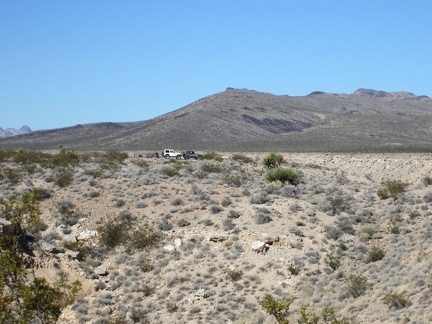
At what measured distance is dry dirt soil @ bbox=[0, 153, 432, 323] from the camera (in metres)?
16.6

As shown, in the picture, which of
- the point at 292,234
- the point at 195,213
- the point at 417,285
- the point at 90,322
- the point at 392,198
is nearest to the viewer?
the point at 417,285

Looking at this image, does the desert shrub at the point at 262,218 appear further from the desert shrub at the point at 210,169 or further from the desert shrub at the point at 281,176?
the desert shrub at the point at 210,169

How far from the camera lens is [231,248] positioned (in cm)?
2077

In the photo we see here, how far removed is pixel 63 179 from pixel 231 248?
12292mm

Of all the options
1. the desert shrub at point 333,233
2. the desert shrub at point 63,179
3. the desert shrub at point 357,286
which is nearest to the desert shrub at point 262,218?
the desert shrub at point 333,233

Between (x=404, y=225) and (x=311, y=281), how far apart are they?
21.5 feet

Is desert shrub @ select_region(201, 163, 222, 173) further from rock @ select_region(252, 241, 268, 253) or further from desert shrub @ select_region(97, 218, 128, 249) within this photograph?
rock @ select_region(252, 241, 268, 253)

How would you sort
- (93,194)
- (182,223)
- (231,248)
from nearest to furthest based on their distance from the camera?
(231,248) → (182,223) → (93,194)

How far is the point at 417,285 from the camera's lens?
14688 millimetres

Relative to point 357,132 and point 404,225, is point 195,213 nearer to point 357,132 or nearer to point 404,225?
point 404,225

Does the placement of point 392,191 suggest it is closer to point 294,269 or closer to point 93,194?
point 294,269

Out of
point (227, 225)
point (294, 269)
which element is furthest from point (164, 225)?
point (294, 269)

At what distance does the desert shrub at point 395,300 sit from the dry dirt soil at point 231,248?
0.03m

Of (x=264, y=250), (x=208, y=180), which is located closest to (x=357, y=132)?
(x=208, y=180)
